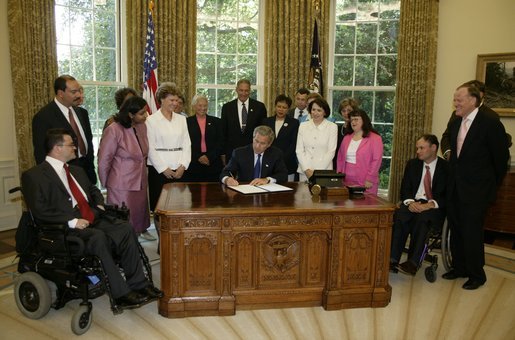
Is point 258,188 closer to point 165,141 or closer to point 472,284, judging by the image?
point 165,141

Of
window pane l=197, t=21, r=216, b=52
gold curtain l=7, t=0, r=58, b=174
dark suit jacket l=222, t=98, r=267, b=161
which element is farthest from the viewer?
window pane l=197, t=21, r=216, b=52

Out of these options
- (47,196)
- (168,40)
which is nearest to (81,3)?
(168,40)

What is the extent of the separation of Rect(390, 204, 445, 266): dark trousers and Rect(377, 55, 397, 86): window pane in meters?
3.15

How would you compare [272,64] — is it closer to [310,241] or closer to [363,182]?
[363,182]

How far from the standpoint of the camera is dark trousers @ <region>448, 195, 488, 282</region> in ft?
12.7

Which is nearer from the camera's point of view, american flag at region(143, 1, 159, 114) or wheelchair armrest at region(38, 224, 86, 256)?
wheelchair armrest at region(38, 224, 86, 256)

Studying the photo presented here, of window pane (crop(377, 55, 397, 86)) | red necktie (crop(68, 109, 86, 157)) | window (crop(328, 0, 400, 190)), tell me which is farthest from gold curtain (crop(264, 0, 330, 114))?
red necktie (crop(68, 109, 86, 157))

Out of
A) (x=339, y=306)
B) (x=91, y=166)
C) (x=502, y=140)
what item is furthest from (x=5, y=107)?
(x=502, y=140)

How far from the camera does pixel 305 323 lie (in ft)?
10.5

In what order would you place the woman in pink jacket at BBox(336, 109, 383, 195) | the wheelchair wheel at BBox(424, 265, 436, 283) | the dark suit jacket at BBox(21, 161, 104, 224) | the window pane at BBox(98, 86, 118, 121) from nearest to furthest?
the dark suit jacket at BBox(21, 161, 104, 224)
the wheelchair wheel at BBox(424, 265, 436, 283)
the woman in pink jacket at BBox(336, 109, 383, 195)
the window pane at BBox(98, 86, 118, 121)

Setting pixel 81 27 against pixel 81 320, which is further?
pixel 81 27

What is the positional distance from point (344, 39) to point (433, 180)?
3.44 meters

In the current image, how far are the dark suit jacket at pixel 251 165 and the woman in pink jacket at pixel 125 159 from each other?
744 millimetres

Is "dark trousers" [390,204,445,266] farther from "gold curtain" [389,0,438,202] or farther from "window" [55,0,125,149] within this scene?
"window" [55,0,125,149]
